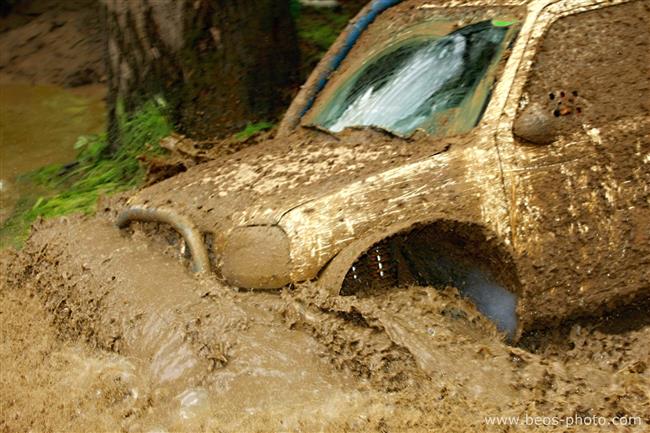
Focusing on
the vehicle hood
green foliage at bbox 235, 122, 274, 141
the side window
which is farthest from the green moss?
the side window

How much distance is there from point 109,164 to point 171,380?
3.63 m

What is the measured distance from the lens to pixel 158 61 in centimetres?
652

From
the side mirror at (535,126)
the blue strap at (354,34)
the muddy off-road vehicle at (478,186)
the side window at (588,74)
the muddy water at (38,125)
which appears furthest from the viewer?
the muddy water at (38,125)

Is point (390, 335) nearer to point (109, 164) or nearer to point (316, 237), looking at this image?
point (316, 237)

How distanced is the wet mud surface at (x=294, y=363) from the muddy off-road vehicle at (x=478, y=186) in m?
0.13

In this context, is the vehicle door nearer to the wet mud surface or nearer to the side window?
the side window

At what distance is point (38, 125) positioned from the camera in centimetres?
848

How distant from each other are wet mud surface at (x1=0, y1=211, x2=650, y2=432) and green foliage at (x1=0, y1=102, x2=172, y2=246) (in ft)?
7.01

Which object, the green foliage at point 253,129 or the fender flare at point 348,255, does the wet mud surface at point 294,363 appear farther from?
the green foliage at point 253,129

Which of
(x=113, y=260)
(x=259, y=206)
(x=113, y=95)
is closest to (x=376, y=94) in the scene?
(x=259, y=206)

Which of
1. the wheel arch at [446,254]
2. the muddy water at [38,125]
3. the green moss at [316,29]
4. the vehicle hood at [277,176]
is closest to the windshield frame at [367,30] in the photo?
the vehicle hood at [277,176]

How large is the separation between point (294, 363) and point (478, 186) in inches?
42.6

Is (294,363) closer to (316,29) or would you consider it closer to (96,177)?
(96,177)

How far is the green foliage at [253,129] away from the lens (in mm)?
6432
